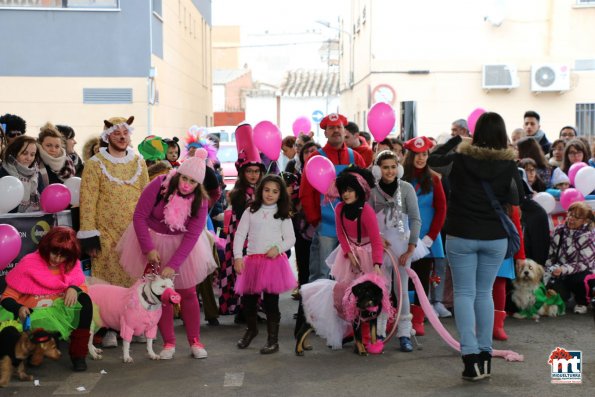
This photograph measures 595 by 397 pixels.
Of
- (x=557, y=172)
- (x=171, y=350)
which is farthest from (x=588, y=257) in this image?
(x=171, y=350)

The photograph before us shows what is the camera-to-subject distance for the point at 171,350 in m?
6.95

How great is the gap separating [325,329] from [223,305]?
1.66m

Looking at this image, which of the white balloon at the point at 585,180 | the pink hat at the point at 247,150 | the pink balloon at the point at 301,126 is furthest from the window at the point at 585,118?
the pink hat at the point at 247,150

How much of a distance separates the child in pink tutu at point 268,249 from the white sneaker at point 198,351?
17.0 inches

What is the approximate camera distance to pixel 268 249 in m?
7.16

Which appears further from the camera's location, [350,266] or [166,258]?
[350,266]

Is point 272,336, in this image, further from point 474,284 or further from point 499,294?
point 499,294

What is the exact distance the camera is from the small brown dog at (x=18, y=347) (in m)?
6.08

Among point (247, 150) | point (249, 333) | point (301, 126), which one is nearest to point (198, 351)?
point (249, 333)

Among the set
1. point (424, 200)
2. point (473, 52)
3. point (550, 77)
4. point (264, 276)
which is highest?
point (473, 52)

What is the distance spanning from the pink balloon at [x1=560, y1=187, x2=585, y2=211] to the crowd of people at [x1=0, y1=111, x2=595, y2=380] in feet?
0.72

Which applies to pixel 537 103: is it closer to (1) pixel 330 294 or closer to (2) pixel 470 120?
(2) pixel 470 120

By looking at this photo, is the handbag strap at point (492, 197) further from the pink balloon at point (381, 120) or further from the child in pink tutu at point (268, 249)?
the pink balloon at point (381, 120)

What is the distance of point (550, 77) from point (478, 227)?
1728cm
